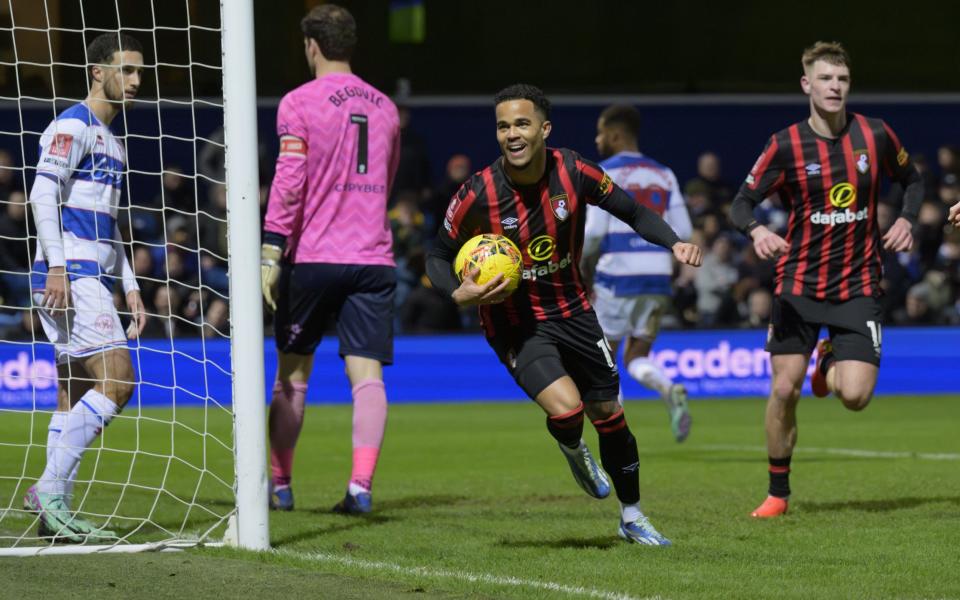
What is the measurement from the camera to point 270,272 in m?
7.04

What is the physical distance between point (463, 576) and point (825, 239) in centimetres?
282

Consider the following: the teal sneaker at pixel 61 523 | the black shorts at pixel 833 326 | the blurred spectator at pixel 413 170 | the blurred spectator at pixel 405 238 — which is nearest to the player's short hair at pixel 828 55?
the black shorts at pixel 833 326

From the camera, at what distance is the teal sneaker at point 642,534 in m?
6.01

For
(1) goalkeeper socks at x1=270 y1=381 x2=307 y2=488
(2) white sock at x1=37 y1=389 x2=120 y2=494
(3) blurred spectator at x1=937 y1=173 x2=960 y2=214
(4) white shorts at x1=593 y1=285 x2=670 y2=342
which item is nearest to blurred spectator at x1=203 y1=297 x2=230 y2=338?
(4) white shorts at x1=593 y1=285 x2=670 y2=342

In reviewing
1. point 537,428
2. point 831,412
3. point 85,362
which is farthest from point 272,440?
point 831,412

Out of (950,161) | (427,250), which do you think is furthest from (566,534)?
(950,161)

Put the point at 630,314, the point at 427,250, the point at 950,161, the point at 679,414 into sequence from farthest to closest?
the point at 950,161 < the point at 427,250 < the point at 630,314 < the point at 679,414

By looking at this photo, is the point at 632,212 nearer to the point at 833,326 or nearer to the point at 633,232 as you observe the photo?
the point at 833,326

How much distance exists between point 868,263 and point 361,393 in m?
2.51

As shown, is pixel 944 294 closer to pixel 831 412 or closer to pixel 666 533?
pixel 831 412

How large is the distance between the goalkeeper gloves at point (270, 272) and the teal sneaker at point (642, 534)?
2.02 meters

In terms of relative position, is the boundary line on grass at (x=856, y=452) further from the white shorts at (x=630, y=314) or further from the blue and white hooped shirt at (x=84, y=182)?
the blue and white hooped shirt at (x=84, y=182)

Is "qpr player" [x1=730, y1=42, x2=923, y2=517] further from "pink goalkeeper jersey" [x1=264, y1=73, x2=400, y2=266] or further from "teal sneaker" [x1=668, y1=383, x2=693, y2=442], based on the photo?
"teal sneaker" [x1=668, y1=383, x2=693, y2=442]

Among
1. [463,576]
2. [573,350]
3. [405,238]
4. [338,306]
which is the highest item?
[573,350]
